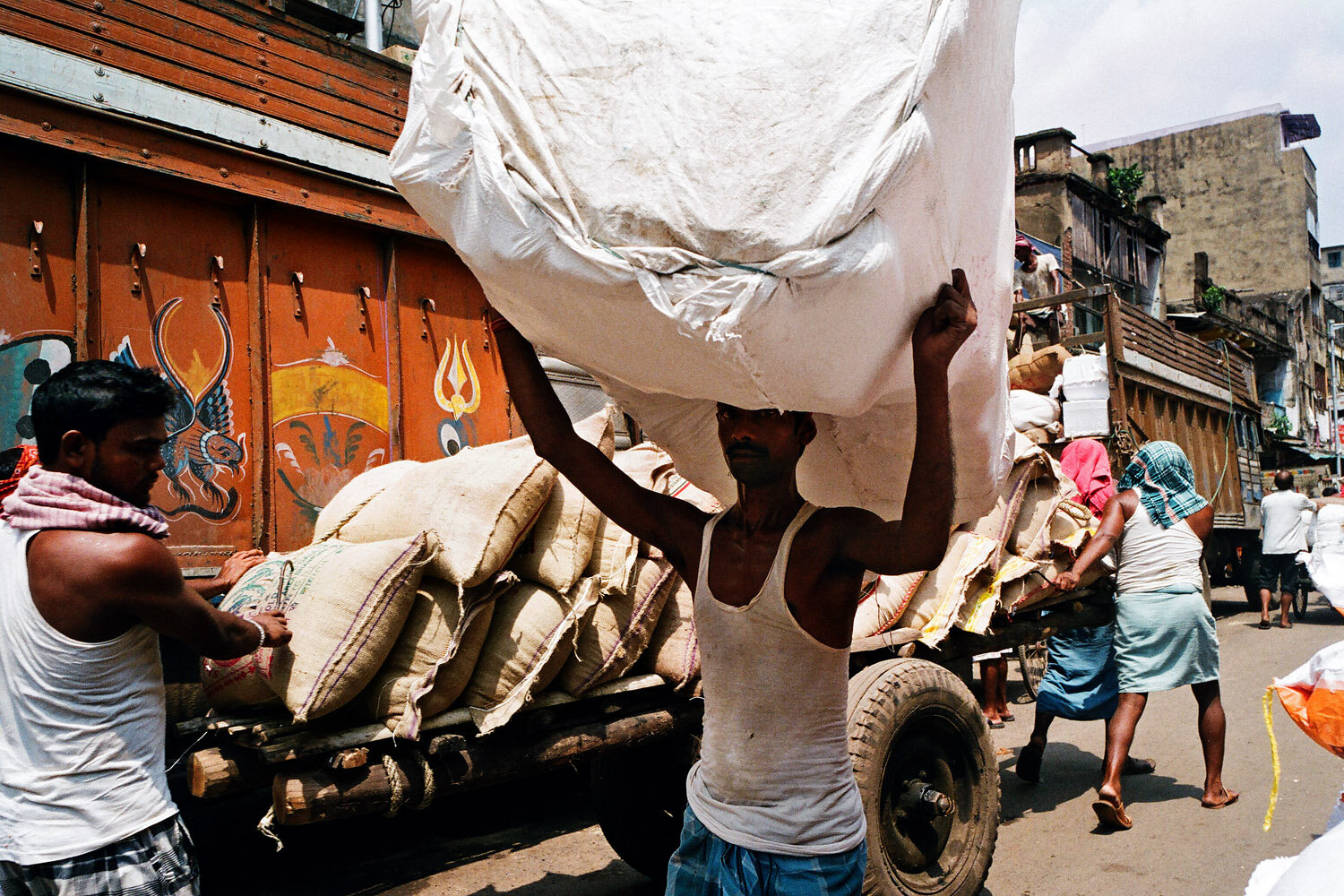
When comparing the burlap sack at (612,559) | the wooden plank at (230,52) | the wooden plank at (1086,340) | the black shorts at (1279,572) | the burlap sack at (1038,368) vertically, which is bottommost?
the black shorts at (1279,572)

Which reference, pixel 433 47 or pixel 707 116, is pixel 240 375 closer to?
pixel 433 47

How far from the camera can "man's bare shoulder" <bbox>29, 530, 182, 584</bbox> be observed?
2088 mm

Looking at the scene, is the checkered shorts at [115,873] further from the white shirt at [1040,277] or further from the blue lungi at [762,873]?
the white shirt at [1040,277]

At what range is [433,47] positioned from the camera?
5.45 feet

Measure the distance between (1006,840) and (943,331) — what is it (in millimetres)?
3591

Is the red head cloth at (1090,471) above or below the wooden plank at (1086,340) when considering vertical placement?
below

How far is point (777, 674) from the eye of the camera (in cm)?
198

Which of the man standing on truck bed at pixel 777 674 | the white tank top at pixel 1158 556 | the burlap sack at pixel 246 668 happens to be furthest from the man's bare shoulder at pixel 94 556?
the white tank top at pixel 1158 556

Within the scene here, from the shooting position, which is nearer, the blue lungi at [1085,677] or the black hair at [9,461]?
the black hair at [9,461]

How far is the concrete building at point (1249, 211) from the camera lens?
34812 millimetres

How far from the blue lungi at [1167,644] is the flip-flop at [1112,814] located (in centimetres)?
64

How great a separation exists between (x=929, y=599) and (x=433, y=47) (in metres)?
3.16

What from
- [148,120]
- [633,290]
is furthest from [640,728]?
[148,120]

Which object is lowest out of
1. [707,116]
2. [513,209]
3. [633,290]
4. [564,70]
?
[633,290]
